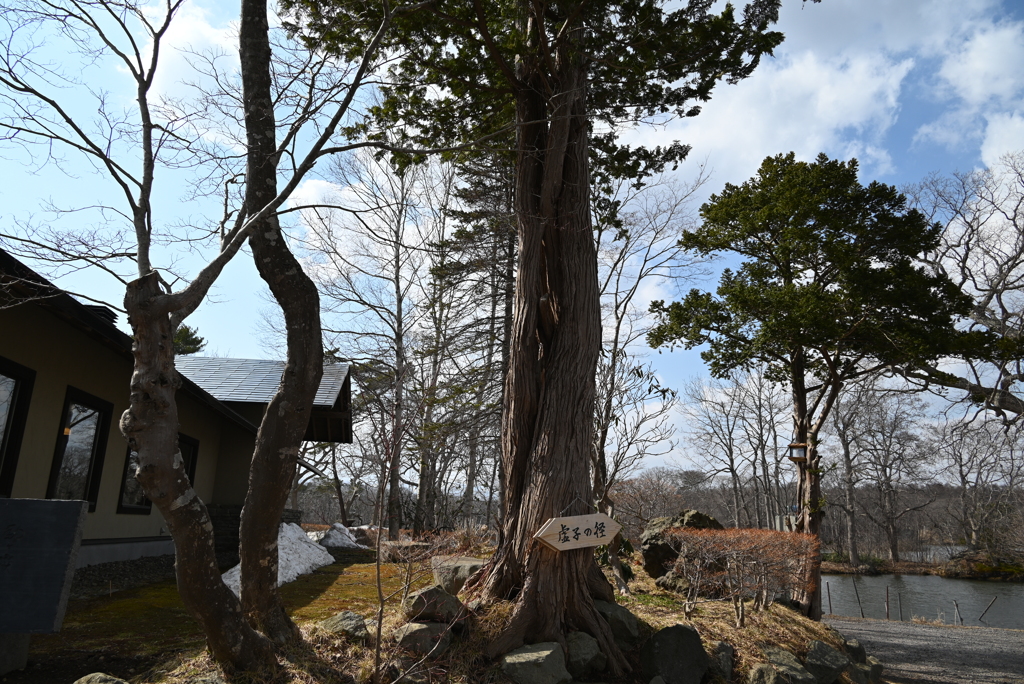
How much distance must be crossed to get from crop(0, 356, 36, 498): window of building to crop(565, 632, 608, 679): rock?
5.88 m

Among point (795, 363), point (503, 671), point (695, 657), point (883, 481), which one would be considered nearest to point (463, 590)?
point (503, 671)

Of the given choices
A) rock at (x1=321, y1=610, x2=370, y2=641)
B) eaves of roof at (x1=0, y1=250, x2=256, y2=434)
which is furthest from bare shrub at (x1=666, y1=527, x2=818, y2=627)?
eaves of roof at (x1=0, y1=250, x2=256, y2=434)

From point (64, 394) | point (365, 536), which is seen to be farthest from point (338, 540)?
point (64, 394)

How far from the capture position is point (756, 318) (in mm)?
10453

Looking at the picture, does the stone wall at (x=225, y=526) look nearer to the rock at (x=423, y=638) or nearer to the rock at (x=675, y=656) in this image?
the rock at (x=423, y=638)

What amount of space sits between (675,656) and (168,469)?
179 inches

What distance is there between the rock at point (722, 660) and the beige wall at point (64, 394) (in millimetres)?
7340

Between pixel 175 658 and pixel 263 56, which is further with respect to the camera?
pixel 263 56

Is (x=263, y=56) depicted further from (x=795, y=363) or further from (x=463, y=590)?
(x=795, y=363)

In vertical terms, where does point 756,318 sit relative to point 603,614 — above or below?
above

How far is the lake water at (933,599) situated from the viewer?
1948 centimetres

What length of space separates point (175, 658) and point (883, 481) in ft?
114

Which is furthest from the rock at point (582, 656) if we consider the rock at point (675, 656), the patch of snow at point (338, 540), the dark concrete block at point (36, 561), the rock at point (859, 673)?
the patch of snow at point (338, 540)

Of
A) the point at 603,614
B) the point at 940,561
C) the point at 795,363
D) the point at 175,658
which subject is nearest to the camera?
the point at 175,658
